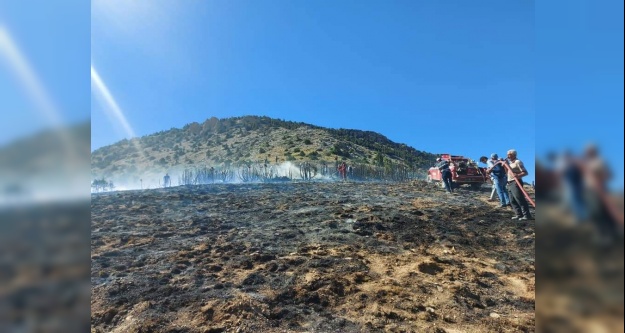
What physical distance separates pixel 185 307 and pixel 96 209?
4.95 metres

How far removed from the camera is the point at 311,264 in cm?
557

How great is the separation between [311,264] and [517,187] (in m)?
3.44

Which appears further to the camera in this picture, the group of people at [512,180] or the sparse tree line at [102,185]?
the sparse tree line at [102,185]

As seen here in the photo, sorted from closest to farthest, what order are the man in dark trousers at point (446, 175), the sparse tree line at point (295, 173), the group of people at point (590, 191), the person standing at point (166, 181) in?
1. the group of people at point (590, 191)
2. the man in dark trousers at point (446, 175)
3. the person standing at point (166, 181)
4. the sparse tree line at point (295, 173)

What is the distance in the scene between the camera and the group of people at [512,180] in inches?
227

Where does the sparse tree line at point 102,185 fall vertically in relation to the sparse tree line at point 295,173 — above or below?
below

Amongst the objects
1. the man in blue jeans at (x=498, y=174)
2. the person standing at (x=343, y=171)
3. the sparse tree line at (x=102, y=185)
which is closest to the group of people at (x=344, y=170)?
the person standing at (x=343, y=171)

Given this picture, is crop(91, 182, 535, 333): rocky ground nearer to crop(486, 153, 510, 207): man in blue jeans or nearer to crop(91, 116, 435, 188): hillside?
crop(486, 153, 510, 207): man in blue jeans

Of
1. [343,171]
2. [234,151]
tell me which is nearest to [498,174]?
[343,171]

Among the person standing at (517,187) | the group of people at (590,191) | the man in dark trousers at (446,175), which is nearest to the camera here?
the group of people at (590,191)

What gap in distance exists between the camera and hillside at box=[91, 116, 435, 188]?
539 inches

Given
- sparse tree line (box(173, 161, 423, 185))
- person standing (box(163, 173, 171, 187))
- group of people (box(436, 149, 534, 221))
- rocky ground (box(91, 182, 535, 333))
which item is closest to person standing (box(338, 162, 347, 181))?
sparse tree line (box(173, 161, 423, 185))

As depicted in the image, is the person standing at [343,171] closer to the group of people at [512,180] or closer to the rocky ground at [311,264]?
the rocky ground at [311,264]

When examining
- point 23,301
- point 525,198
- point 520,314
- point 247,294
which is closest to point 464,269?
point 520,314
